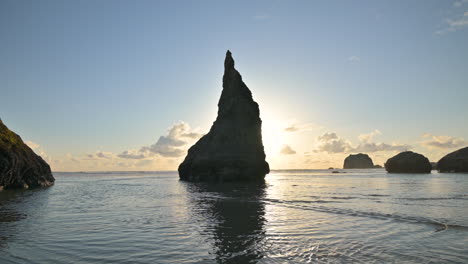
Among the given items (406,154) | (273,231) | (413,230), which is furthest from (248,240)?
(406,154)

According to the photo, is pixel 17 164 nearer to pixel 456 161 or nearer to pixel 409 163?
pixel 409 163

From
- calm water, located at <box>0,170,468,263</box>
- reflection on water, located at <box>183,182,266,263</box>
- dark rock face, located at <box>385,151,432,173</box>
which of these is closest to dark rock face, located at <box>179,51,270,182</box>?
reflection on water, located at <box>183,182,266,263</box>

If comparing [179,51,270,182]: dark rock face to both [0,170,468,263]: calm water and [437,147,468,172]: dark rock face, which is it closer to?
[0,170,468,263]: calm water

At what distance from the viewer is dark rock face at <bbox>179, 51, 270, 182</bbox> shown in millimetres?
69250

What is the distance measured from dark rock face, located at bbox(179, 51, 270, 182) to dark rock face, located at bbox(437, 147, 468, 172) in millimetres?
86155

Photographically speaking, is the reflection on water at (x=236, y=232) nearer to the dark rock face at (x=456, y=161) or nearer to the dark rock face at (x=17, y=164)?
the dark rock face at (x=17, y=164)

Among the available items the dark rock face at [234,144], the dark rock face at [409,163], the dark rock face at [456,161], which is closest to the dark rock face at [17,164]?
the dark rock face at [234,144]

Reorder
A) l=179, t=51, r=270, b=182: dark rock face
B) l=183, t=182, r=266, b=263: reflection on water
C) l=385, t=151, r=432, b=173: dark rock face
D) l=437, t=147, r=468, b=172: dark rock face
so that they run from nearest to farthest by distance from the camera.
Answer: l=183, t=182, r=266, b=263: reflection on water → l=179, t=51, r=270, b=182: dark rock face → l=437, t=147, r=468, b=172: dark rock face → l=385, t=151, r=432, b=173: dark rock face

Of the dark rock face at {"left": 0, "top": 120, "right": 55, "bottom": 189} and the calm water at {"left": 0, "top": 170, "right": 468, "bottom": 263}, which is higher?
the dark rock face at {"left": 0, "top": 120, "right": 55, "bottom": 189}

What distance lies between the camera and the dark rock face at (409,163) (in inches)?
4756

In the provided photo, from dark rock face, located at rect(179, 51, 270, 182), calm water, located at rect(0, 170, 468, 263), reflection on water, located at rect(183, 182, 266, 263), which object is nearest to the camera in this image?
calm water, located at rect(0, 170, 468, 263)

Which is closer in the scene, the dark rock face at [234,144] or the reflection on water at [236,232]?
the reflection on water at [236,232]

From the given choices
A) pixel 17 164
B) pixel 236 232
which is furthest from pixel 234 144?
pixel 236 232

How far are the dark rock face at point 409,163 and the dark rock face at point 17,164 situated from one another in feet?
407
